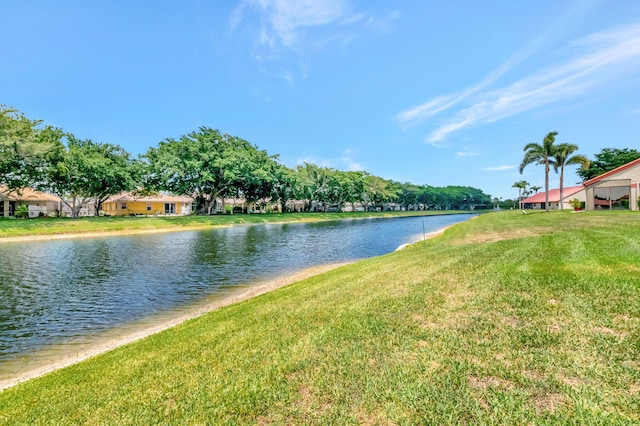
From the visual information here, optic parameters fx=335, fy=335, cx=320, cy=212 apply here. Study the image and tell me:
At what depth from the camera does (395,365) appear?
3.83 m

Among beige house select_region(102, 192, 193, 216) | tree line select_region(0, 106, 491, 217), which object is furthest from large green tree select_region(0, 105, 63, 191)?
beige house select_region(102, 192, 193, 216)

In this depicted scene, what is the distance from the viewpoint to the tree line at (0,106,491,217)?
3634 cm

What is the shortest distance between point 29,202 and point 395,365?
64.2 meters

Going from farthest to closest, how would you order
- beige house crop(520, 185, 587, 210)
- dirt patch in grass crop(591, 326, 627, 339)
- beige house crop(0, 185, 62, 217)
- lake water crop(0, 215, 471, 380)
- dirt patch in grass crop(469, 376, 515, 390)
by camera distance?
beige house crop(520, 185, 587, 210) < beige house crop(0, 185, 62, 217) < lake water crop(0, 215, 471, 380) < dirt patch in grass crop(591, 326, 627, 339) < dirt patch in grass crop(469, 376, 515, 390)

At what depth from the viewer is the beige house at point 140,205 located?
5931cm

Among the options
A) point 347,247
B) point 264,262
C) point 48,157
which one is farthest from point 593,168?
point 48,157

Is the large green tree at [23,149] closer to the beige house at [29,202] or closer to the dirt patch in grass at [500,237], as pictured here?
the beige house at [29,202]

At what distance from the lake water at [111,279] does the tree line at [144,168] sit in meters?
17.8

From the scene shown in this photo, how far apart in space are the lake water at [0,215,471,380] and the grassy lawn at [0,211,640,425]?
3.80 meters

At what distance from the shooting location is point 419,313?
17.7ft

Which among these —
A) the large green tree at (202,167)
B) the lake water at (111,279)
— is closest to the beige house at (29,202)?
the large green tree at (202,167)

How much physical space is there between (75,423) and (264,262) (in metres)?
14.2

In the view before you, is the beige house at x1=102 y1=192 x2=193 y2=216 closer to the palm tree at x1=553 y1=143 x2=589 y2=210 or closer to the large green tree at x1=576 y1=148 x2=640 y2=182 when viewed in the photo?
the palm tree at x1=553 y1=143 x2=589 y2=210

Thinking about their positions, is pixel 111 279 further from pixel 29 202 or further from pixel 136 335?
pixel 29 202
